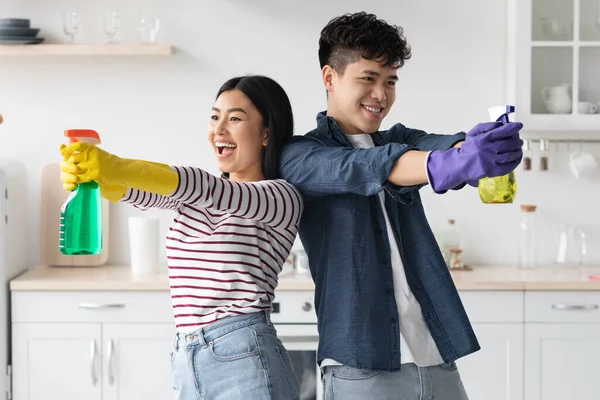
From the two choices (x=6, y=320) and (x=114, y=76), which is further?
(x=114, y=76)

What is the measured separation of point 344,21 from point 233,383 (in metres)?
0.76

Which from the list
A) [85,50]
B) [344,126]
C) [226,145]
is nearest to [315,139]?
[344,126]

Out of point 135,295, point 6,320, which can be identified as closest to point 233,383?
point 135,295

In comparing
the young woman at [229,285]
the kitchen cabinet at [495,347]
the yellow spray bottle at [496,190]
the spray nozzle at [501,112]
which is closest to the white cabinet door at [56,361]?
the kitchen cabinet at [495,347]

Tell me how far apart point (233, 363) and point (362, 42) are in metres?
0.67

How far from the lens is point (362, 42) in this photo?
6.02ft

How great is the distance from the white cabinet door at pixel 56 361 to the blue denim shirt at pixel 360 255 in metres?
1.96

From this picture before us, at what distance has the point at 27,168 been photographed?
408 centimetres

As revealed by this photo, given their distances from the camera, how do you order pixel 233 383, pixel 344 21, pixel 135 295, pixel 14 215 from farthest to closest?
pixel 14 215, pixel 135 295, pixel 344 21, pixel 233 383

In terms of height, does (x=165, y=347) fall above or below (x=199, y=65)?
below

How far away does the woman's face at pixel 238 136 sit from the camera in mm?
1891

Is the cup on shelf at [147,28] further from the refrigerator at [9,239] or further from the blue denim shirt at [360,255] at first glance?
the blue denim shirt at [360,255]

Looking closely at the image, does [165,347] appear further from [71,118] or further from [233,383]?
[233,383]

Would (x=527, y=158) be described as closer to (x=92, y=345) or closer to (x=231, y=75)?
(x=231, y=75)
